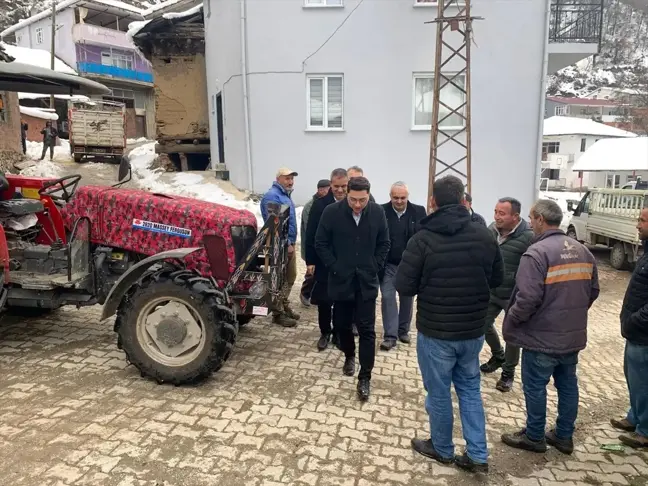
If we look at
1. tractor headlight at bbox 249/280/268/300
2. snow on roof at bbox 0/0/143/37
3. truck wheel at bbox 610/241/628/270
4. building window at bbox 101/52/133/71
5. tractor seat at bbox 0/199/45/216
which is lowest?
truck wheel at bbox 610/241/628/270

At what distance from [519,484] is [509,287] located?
64.1 inches

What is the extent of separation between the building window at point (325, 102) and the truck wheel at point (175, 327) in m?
8.70

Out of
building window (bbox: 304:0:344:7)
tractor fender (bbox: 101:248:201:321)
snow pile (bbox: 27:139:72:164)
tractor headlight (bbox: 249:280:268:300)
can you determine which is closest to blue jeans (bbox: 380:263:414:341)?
tractor headlight (bbox: 249:280:268:300)

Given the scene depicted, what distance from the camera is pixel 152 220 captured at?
434 cm

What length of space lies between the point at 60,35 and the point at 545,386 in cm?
4210

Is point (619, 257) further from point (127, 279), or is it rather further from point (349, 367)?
point (127, 279)

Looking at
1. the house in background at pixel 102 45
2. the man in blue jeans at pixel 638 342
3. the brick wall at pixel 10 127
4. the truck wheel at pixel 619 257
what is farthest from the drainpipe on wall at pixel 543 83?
the house in background at pixel 102 45

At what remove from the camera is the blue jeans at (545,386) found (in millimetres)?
3152

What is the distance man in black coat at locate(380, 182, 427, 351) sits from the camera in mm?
4992

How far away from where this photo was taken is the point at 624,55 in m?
74.1

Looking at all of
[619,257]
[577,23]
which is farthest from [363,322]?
[577,23]

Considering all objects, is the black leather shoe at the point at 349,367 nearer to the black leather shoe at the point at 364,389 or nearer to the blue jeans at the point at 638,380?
the black leather shoe at the point at 364,389

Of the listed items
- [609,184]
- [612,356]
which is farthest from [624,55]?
[612,356]

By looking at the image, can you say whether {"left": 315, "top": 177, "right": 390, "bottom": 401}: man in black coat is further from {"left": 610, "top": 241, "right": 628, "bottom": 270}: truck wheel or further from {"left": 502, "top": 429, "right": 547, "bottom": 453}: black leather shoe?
{"left": 610, "top": 241, "right": 628, "bottom": 270}: truck wheel
